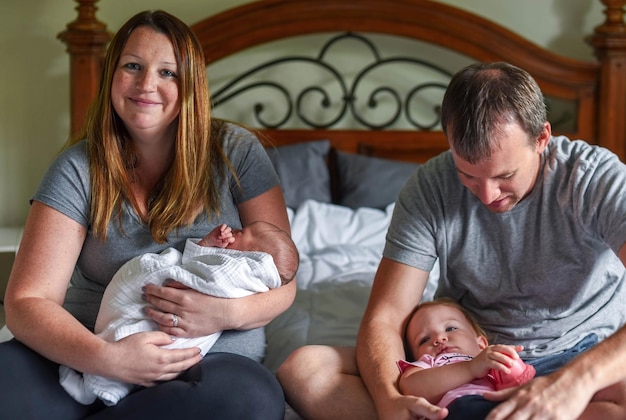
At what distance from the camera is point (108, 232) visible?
6.21ft

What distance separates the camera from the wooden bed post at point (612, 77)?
10.6ft

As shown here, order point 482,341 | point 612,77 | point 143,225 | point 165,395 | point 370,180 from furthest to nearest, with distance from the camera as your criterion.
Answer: point 612,77, point 370,180, point 143,225, point 482,341, point 165,395

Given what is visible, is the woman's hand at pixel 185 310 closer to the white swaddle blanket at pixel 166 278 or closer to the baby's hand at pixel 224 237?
the white swaddle blanket at pixel 166 278

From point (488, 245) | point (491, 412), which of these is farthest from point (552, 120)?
point (491, 412)

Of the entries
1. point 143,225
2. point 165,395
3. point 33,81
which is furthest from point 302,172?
point 165,395

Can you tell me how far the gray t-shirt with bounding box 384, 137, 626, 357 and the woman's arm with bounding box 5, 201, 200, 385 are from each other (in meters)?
0.55

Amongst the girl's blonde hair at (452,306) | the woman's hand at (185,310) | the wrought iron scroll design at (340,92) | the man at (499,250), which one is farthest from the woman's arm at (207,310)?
the wrought iron scroll design at (340,92)

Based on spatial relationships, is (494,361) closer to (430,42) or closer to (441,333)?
(441,333)

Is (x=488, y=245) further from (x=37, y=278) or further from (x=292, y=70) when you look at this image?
(x=292, y=70)

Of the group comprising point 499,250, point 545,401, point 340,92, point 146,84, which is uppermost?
point 146,84

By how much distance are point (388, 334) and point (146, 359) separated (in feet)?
1.59

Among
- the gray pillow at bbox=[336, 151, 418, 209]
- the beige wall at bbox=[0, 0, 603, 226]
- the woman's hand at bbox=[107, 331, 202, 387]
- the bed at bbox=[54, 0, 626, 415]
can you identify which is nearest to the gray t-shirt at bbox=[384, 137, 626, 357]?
the woman's hand at bbox=[107, 331, 202, 387]

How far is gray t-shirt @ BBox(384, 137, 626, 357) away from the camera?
177 cm

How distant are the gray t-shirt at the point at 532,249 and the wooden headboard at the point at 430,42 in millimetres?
1420
